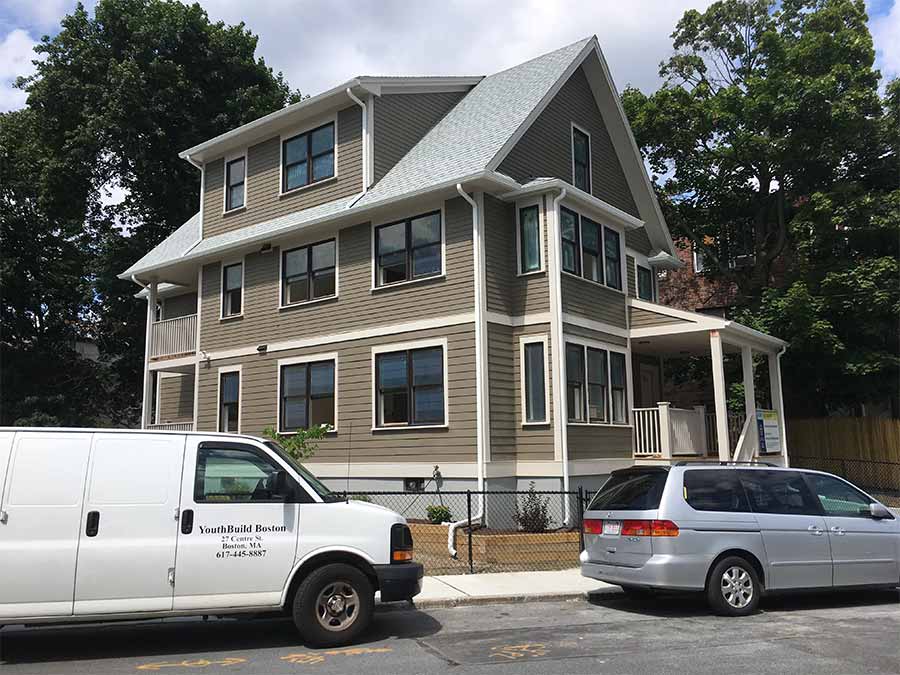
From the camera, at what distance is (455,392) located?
50.5 ft

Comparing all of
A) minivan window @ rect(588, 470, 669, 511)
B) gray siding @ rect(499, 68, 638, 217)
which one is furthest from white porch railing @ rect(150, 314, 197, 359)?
minivan window @ rect(588, 470, 669, 511)

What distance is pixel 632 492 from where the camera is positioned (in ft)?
30.9

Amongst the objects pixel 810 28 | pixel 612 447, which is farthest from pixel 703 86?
pixel 612 447

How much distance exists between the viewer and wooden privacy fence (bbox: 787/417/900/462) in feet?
74.2

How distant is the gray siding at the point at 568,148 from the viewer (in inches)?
683

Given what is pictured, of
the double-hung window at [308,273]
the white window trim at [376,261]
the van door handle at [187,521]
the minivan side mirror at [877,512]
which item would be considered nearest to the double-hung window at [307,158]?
the double-hung window at [308,273]

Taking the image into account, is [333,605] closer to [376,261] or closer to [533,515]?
[533,515]

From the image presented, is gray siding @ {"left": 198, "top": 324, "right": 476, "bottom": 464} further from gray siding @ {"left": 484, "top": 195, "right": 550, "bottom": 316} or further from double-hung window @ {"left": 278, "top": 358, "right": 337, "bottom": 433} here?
gray siding @ {"left": 484, "top": 195, "right": 550, "bottom": 316}

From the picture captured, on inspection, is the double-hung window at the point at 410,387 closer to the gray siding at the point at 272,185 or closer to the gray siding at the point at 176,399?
the gray siding at the point at 272,185

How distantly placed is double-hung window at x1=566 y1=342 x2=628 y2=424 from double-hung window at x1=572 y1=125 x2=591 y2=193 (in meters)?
4.53

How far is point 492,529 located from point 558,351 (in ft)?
11.7

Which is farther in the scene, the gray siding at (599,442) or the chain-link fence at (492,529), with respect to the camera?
the gray siding at (599,442)

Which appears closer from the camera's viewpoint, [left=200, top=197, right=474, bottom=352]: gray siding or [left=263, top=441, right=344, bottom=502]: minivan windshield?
[left=263, top=441, right=344, bottom=502]: minivan windshield

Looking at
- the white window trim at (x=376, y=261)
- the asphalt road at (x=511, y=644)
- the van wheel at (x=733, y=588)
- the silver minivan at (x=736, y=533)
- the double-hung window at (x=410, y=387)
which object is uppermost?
the white window trim at (x=376, y=261)
